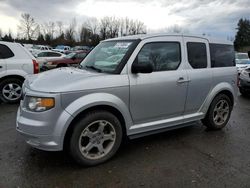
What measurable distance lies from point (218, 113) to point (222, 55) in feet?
3.87

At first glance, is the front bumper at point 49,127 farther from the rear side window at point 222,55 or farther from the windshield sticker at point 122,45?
the rear side window at point 222,55

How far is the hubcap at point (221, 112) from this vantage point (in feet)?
17.6

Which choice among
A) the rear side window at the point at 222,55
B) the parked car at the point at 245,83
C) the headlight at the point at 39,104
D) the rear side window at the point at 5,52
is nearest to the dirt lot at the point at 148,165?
the headlight at the point at 39,104

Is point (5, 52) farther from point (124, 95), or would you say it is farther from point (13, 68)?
point (124, 95)

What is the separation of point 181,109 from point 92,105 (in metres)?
1.78

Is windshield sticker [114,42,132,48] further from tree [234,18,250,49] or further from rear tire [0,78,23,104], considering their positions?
tree [234,18,250,49]

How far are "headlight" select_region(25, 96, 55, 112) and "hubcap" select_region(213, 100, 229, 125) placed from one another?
337cm

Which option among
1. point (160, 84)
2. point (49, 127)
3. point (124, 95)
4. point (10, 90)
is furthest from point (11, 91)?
point (160, 84)

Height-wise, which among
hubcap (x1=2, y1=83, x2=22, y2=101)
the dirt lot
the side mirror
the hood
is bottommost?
the dirt lot

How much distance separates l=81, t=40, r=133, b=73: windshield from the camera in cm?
416

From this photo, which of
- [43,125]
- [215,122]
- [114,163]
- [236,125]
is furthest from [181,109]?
[43,125]

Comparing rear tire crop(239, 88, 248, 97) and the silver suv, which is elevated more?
the silver suv

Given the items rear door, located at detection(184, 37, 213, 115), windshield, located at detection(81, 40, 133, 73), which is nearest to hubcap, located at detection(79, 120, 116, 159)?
windshield, located at detection(81, 40, 133, 73)

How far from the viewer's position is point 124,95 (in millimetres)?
3900
